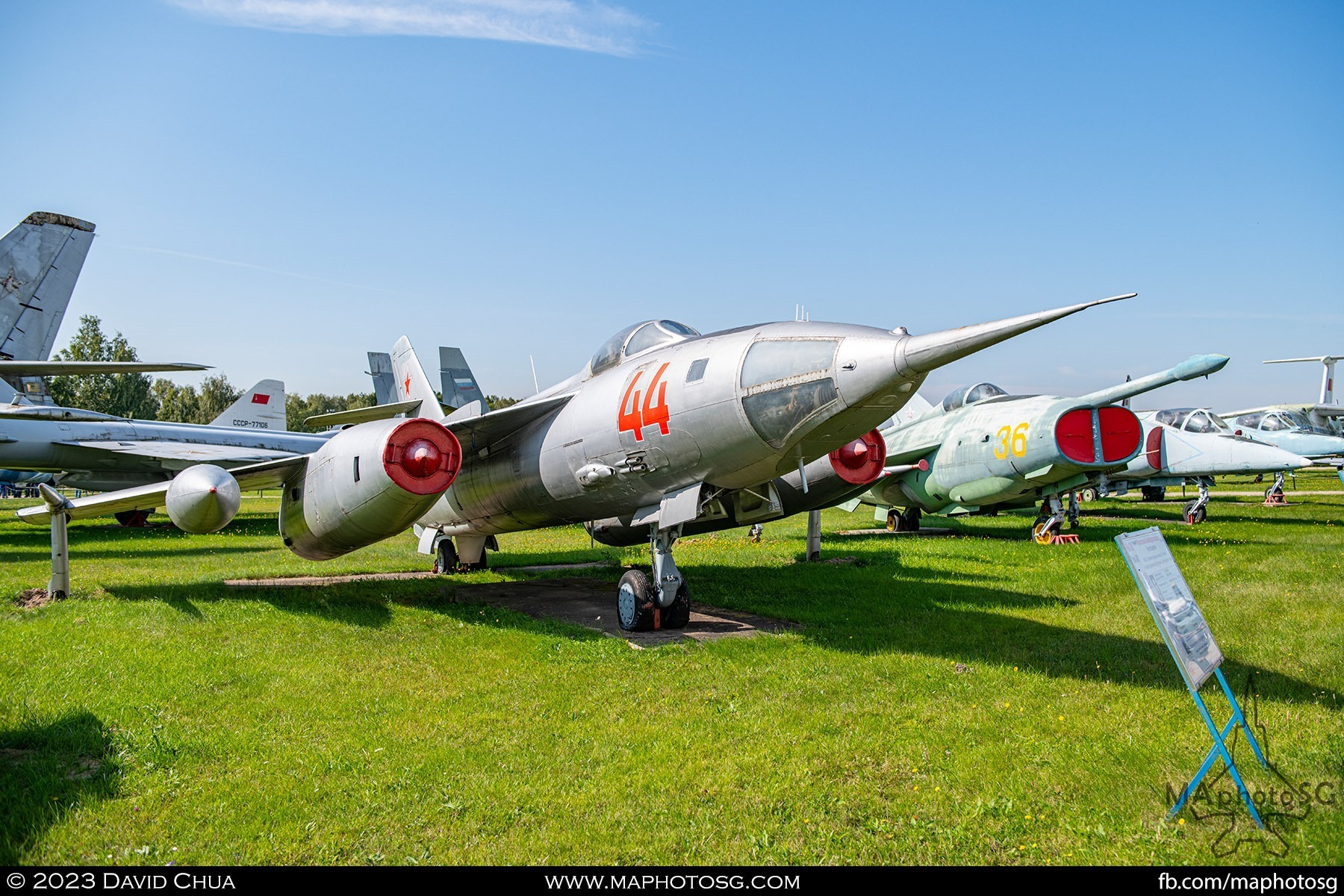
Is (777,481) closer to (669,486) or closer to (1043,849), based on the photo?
(669,486)

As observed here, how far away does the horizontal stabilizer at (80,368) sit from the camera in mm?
8852

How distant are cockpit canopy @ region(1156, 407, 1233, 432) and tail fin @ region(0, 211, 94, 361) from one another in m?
26.2

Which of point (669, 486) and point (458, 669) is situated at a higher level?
point (669, 486)

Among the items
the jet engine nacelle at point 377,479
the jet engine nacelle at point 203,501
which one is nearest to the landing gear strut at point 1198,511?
the jet engine nacelle at point 377,479

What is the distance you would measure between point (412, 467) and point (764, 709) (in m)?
4.20

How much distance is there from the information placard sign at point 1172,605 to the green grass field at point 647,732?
783mm

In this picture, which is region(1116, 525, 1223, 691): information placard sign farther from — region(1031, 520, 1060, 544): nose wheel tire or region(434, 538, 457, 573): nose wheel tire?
region(1031, 520, 1060, 544): nose wheel tire

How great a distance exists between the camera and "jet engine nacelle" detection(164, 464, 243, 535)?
26.5ft

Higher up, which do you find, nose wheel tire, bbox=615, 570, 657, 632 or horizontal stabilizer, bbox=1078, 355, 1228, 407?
horizontal stabilizer, bbox=1078, 355, 1228, 407

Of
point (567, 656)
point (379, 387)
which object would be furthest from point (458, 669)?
point (379, 387)

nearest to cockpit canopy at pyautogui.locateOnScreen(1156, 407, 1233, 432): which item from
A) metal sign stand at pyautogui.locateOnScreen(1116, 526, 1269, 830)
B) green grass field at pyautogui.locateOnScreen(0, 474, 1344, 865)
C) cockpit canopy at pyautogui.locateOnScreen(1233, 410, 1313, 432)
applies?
cockpit canopy at pyautogui.locateOnScreen(1233, 410, 1313, 432)

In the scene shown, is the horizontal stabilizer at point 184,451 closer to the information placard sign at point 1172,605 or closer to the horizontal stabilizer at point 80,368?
the horizontal stabilizer at point 80,368

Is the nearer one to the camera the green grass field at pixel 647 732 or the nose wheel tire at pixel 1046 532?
the green grass field at pixel 647 732
